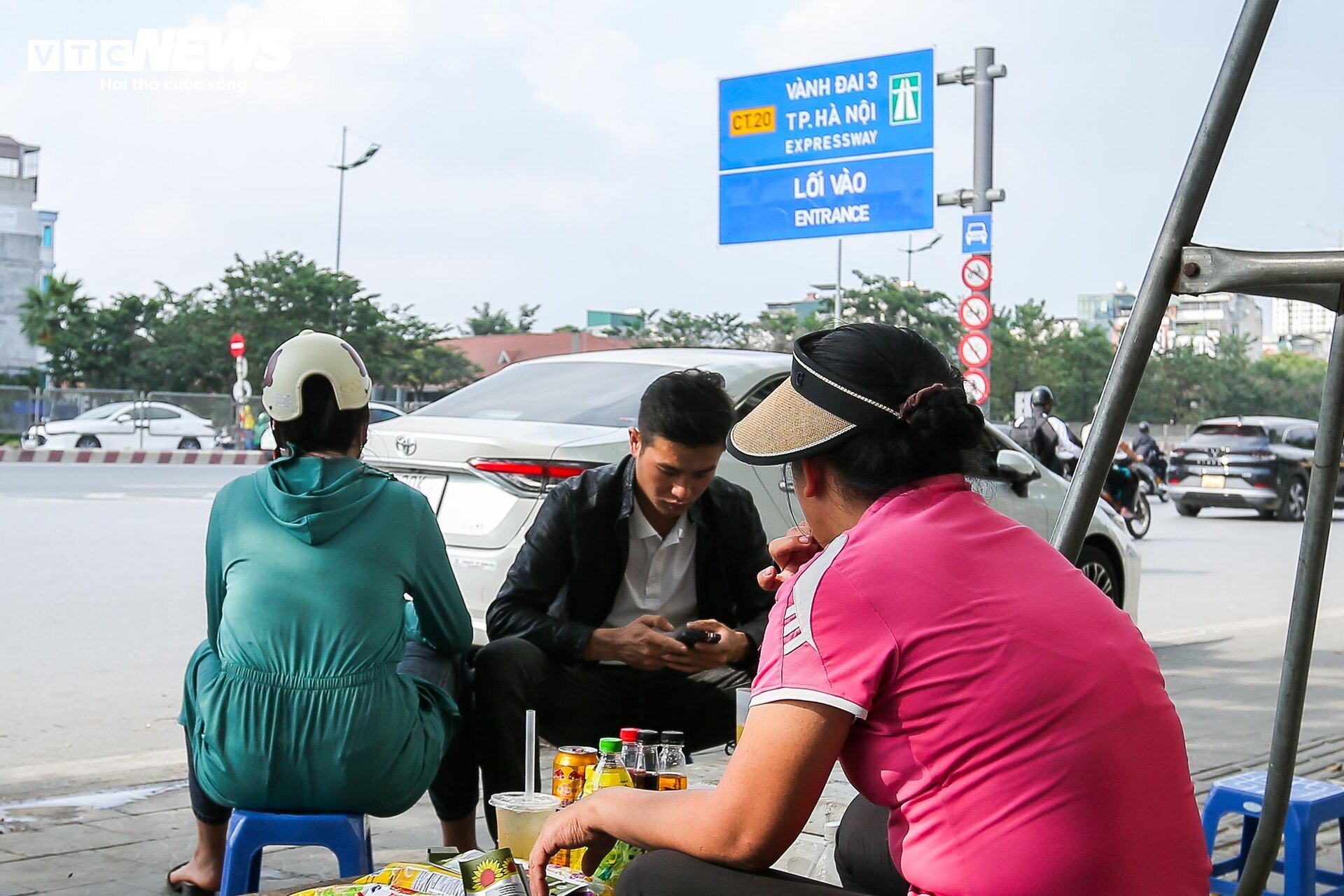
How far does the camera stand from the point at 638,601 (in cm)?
405

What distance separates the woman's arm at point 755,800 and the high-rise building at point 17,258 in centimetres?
5989

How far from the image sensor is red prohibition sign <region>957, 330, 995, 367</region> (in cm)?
1383

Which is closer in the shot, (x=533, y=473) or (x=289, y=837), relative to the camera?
(x=289, y=837)

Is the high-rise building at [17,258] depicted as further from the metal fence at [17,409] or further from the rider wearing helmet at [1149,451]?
the rider wearing helmet at [1149,451]

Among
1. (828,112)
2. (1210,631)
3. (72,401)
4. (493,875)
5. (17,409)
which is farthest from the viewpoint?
(72,401)

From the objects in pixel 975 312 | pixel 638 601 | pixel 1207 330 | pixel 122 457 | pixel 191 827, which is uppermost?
pixel 1207 330

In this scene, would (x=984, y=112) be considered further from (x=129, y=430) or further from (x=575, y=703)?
(x=129, y=430)

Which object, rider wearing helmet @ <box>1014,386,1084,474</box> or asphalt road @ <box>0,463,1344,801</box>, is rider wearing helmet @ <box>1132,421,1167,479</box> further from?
rider wearing helmet @ <box>1014,386,1084,474</box>

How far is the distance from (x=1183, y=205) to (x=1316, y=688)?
5549mm

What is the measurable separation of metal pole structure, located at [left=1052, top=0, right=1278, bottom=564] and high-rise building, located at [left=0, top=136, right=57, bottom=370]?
5984 cm

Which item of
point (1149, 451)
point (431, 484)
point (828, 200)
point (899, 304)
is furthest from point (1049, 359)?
point (431, 484)

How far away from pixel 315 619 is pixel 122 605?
6287mm

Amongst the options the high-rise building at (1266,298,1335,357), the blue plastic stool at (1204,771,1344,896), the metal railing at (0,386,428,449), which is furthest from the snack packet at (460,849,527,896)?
the high-rise building at (1266,298,1335,357)

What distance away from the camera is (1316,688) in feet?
23.8
